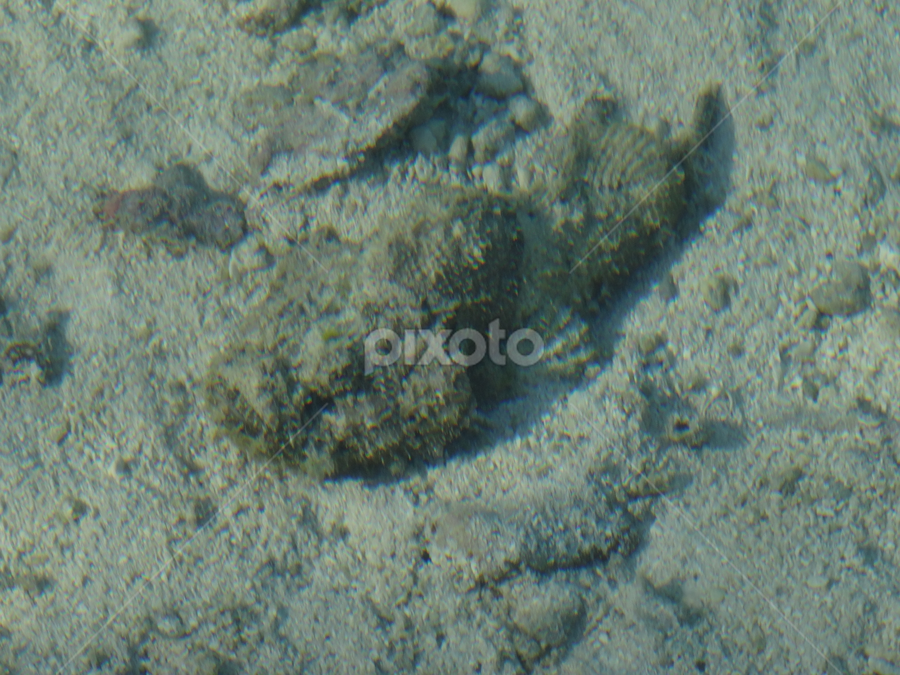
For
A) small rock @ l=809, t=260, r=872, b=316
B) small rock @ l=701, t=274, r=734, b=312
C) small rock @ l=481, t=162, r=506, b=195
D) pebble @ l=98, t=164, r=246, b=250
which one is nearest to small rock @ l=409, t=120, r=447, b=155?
small rock @ l=481, t=162, r=506, b=195

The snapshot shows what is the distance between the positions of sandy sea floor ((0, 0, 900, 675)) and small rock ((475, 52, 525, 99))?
0.10m

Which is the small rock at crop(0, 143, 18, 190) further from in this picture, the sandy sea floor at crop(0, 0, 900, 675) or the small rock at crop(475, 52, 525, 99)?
the small rock at crop(475, 52, 525, 99)

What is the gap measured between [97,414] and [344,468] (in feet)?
2.85

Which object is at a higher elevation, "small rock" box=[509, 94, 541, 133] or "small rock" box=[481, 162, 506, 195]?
"small rock" box=[509, 94, 541, 133]

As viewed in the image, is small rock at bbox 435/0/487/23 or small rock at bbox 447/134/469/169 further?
small rock at bbox 435/0/487/23

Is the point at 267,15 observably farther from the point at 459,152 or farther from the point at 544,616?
the point at 544,616

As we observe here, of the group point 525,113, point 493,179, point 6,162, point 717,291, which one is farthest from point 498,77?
point 6,162

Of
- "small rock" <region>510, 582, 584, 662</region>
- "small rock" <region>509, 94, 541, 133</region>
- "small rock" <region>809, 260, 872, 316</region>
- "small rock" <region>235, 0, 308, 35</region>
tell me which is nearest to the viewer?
"small rock" <region>510, 582, 584, 662</region>

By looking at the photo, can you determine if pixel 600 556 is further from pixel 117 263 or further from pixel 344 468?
pixel 117 263

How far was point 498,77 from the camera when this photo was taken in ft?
9.57

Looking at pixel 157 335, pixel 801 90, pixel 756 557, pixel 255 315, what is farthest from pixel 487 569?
pixel 801 90

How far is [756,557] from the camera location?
2387mm

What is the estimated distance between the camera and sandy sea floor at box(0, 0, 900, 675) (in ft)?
7.63

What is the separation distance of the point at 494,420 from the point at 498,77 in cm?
130
